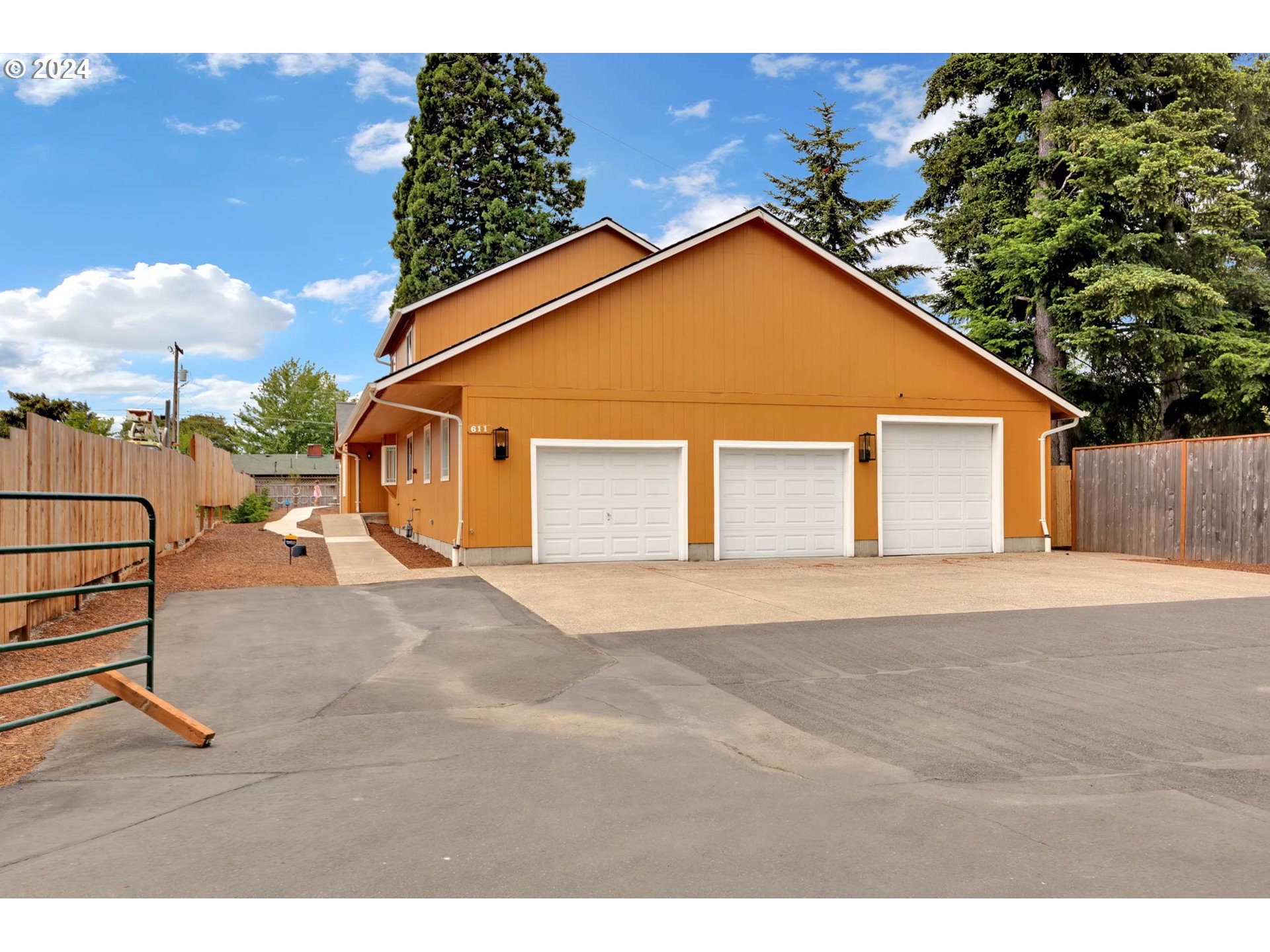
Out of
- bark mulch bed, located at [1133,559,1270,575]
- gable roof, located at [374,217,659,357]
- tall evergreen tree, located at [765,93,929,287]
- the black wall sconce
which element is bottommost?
bark mulch bed, located at [1133,559,1270,575]

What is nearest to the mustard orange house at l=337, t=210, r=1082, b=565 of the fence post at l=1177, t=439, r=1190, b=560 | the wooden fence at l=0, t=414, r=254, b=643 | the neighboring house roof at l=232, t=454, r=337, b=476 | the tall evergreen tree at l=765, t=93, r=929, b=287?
the fence post at l=1177, t=439, r=1190, b=560

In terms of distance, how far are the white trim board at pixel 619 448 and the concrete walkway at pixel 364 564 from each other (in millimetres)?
1536

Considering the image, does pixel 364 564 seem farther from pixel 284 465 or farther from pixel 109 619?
pixel 284 465

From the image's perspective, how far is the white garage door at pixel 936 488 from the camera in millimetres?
16250

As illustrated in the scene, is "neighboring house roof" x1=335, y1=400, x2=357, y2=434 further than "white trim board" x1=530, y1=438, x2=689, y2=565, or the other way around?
"neighboring house roof" x1=335, y1=400, x2=357, y2=434

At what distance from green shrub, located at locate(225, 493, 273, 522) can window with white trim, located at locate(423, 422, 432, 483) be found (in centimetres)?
1389

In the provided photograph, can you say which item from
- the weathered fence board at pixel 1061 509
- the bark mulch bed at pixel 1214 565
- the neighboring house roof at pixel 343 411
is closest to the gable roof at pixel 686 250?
the weathered fence board at pixel 1061 509

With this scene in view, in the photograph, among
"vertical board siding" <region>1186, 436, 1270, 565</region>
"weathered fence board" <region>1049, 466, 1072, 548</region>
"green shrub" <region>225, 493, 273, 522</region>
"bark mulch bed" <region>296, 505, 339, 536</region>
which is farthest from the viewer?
"green shrub" <region>225, 493, 273, 522</region>

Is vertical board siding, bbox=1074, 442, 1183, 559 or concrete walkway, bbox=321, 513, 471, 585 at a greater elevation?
vertical board siding, bbox=1074, 442, 1183, 559

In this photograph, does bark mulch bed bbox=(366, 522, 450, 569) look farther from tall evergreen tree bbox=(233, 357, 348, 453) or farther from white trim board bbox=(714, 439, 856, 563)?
tall evergreen tree bbox=(233, 357, 348, 453)

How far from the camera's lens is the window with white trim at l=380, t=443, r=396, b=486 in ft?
81.3

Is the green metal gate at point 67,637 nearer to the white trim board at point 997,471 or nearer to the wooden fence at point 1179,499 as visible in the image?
the white trim board at point 997,471

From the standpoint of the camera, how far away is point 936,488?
16484 mm

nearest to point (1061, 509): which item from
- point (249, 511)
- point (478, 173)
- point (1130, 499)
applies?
point (1130, 499)
